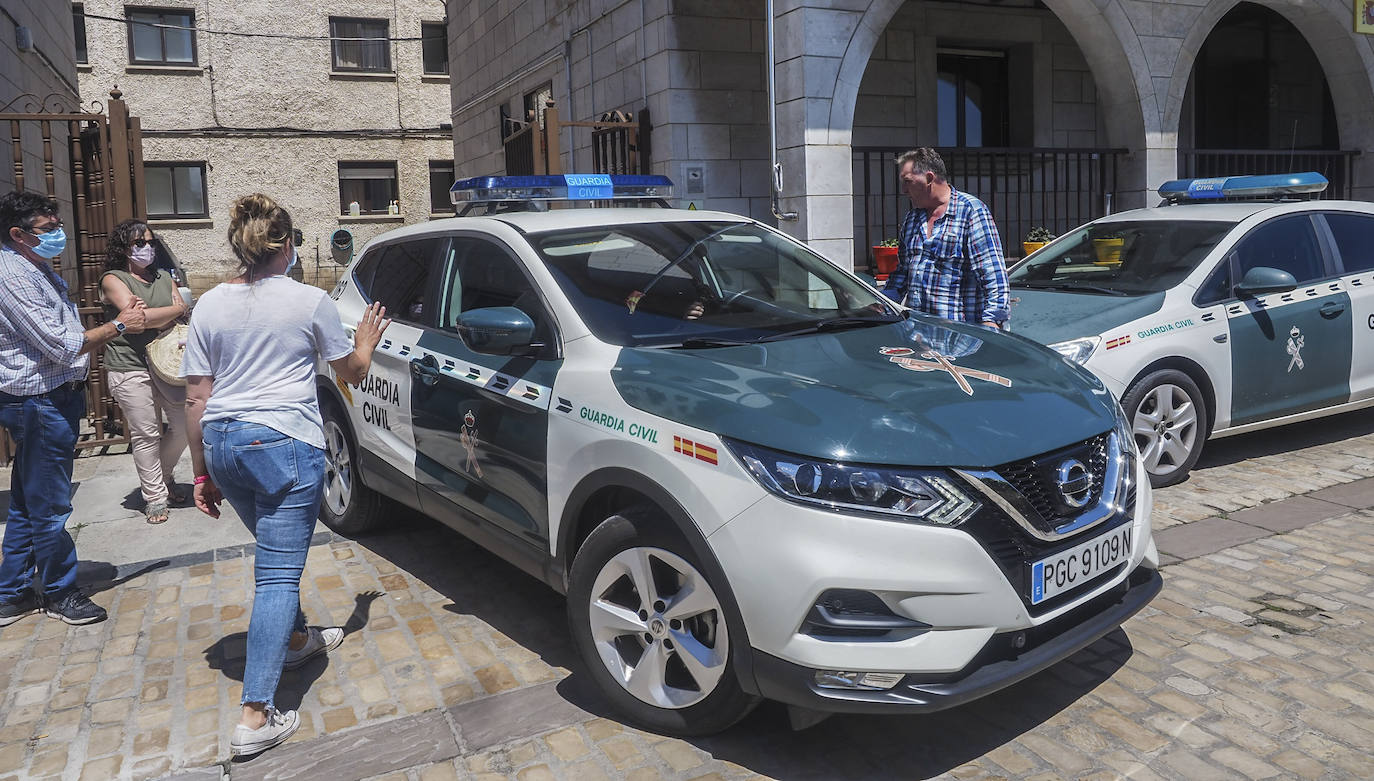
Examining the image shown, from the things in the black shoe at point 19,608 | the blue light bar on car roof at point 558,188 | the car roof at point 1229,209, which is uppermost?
the blue light bar on car roof at point 558,188

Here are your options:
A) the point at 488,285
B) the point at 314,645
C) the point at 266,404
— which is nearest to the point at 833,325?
the point at 488,285

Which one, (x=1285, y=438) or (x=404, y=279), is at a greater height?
(x=404, y=279)

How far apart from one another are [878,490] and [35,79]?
1377 centimetres

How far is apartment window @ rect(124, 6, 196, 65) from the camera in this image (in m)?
25.4

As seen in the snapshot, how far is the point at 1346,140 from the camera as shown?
41.1 feet

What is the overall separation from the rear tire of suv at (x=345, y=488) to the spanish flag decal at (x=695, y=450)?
2.80 m

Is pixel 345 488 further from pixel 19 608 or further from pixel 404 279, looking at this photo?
pixel 19 608

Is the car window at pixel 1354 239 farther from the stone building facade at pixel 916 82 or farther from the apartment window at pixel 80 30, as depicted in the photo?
the apartment window at pixel 80 30

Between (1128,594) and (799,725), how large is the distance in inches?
46.2

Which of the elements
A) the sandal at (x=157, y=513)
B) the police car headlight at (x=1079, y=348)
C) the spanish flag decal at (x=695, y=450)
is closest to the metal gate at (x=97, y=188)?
the sandal at (x=157, y=513)

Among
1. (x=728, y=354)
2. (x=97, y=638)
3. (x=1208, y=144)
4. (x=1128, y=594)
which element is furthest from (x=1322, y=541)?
(x=1208, y=144)

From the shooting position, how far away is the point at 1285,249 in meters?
6.63

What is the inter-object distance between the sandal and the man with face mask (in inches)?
55.9

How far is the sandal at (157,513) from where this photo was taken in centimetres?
638
